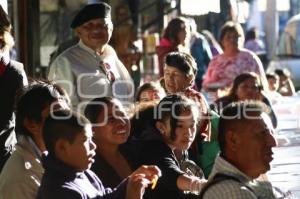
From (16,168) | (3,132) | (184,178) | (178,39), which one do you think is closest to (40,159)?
(16,168)

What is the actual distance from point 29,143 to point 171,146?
2.83ft

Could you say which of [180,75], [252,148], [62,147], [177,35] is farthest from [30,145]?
[177,35]

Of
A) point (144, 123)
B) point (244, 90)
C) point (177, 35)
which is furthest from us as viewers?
point (177, 35)

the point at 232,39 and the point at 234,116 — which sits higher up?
the point at 232,39

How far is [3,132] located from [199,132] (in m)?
1.40

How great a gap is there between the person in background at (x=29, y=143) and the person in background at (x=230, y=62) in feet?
17.9

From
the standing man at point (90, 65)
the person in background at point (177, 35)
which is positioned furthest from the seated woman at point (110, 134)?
the person in background at point (177, 35)

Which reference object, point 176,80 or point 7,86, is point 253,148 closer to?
point 7,86

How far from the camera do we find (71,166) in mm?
3648

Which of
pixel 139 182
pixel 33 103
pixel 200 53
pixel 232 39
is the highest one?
pixel 232 39

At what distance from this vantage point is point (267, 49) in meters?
23.6

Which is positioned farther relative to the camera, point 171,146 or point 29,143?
point 171,146

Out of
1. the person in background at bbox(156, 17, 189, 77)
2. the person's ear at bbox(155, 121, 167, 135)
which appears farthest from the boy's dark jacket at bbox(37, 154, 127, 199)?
the person in background at bbox(156, 17, 189, 77)

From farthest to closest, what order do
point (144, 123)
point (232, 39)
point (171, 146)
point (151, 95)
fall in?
point (232, 39) → point (151, 95) → point (144, 123) → point (171, 146)
